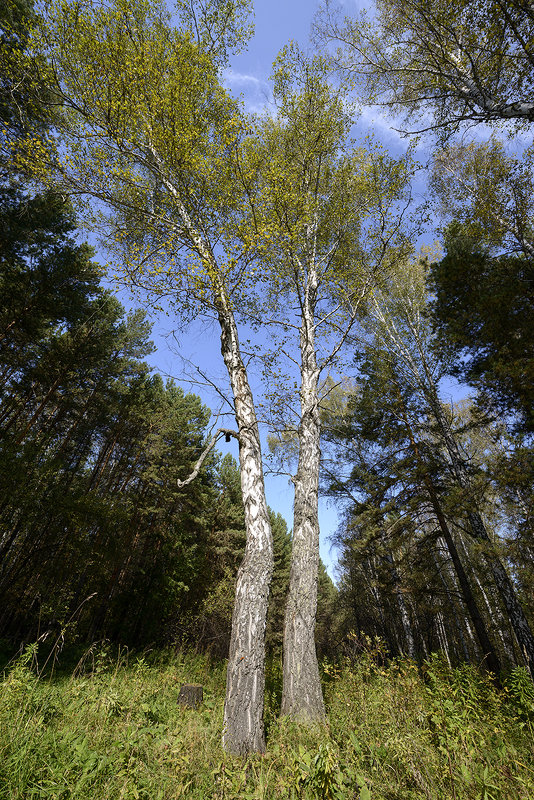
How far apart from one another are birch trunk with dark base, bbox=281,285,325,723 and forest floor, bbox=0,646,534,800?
335 millimetres

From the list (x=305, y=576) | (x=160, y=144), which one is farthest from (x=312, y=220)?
(x=305, y=576)

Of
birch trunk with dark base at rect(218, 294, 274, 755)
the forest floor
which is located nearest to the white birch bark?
the forest floor

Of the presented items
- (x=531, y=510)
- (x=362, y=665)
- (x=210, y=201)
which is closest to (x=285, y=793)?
(x=362, y=665)

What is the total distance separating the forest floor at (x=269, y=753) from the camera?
2049 millimetres

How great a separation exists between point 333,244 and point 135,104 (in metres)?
4.80

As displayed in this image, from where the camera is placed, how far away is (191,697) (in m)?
4.46

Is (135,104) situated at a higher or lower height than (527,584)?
higher

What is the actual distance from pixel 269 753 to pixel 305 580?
1837 millimetres

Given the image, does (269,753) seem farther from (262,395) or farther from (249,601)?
(262,395)

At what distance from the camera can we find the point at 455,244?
25.1ft

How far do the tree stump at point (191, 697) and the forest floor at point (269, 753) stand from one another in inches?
8.7

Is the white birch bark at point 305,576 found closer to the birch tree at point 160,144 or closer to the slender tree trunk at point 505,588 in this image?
the birch tree at point 160,144

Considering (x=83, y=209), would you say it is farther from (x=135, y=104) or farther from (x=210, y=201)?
(x=210, y=201)

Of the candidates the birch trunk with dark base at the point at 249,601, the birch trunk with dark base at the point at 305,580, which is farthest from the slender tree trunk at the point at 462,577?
the birch trunk with dark base at the point at 249,601
